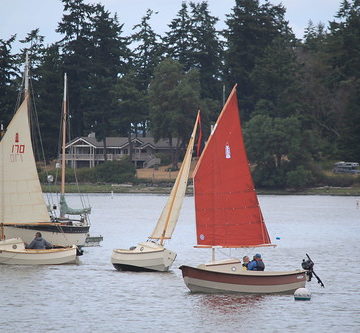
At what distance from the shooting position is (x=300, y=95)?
7047 inches

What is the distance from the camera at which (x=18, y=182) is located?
2485 inches

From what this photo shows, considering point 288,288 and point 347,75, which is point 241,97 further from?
point 288,288

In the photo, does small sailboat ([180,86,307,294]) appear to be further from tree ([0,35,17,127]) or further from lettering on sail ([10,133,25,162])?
tree ([0,35,17,127])

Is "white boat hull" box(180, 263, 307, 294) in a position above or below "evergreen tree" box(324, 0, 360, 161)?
below

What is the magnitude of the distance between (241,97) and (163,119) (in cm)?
2142

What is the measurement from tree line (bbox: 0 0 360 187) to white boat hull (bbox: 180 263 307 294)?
110 metres

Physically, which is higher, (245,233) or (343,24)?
(343,24)

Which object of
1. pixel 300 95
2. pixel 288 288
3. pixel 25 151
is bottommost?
pixel 288 288

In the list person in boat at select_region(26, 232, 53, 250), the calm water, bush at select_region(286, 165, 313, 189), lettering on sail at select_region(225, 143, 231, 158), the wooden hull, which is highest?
lettering on sail at select_region(225, 143, 231, 158)

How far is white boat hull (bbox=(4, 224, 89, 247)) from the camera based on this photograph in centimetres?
6625

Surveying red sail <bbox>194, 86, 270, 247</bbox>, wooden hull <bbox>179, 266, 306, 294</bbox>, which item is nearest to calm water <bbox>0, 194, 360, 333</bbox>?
wooden hull <bbox>179, 266, 306, 294</bbox>

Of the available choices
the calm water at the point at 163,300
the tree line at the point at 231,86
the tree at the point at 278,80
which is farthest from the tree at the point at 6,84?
the calm water at the point at 163,300

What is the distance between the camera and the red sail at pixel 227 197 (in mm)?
49438

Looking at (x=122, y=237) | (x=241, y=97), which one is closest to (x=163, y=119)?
(x=241, y=97)
